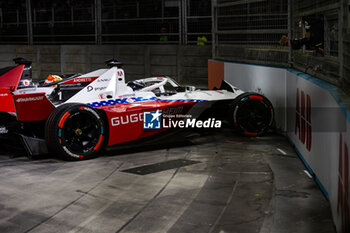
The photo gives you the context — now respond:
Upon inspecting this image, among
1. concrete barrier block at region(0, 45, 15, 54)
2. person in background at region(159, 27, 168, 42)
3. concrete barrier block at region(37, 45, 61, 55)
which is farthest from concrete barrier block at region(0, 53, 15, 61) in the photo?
person in background at region(159, 27, 168, 42)

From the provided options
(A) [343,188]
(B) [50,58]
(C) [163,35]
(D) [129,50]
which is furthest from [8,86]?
(B) [50,58]

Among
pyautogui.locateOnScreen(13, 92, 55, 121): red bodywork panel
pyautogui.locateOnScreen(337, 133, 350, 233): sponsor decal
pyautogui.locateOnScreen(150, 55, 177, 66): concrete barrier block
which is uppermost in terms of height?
pyautogui.locateOnScreen(150, 55, 177, 66): concrete barrier block

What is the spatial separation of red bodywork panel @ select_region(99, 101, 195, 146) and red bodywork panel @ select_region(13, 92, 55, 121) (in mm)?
1045

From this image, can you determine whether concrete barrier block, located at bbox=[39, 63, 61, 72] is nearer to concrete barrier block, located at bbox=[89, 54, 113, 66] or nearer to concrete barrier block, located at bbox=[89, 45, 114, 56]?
concrete barrier block, located at bbox=[89, 54, 113, 66]

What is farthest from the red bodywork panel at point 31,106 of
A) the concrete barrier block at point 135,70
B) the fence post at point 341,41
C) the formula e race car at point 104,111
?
the concrete barrier block at point 135,70

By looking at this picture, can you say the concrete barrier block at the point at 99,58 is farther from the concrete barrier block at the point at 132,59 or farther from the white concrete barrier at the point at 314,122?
the white concrete barrier at the point at 314,122

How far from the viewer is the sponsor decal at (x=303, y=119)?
807 centimetres

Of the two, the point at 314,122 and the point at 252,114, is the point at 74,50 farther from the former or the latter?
the point at 314,122

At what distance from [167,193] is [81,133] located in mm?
2952

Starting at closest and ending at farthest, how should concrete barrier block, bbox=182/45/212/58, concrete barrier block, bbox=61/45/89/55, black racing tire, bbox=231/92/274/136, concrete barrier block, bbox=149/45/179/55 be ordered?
1. black racing tire, bbox=231/92/274/136
2. concrete barrier block, bbox=182/45/212/58
3. concrete barrier block, bbox=149/45/179/55
4. concrete barrier block, bbox=61/45/89/55

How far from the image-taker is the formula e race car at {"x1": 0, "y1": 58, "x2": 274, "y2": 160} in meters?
9.32

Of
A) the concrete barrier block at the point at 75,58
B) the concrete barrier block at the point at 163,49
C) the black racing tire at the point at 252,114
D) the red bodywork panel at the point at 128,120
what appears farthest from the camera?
the concrete barrier block at the point at 75,58

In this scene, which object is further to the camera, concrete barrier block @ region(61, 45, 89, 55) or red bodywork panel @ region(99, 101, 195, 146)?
concrete barrier block @ region(61, 45, 89, 55)

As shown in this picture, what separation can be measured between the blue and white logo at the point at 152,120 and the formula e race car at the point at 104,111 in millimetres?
19
